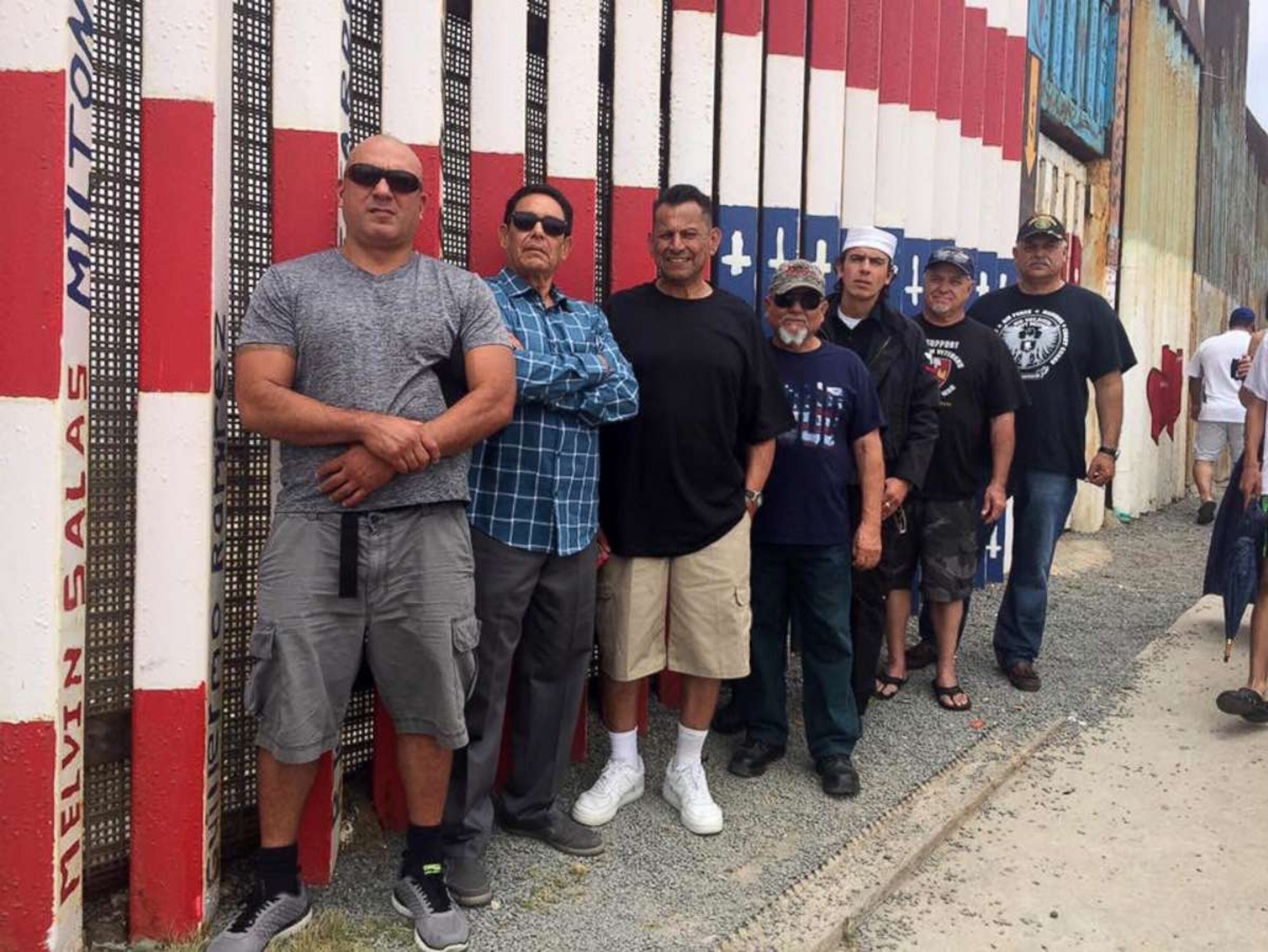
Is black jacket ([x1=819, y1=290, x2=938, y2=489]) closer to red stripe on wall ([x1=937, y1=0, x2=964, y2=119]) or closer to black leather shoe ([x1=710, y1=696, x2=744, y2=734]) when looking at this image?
black leather shoe ([x1=710, y1=696, x2=744, y2=734])

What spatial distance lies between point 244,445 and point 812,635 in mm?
1857

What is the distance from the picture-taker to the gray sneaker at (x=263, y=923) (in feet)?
7.87

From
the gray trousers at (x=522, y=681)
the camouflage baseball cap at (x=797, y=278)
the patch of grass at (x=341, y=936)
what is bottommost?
the patch of grass at (x=341, y=936)

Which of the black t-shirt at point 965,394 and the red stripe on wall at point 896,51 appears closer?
the black t-shirt at point 965,394

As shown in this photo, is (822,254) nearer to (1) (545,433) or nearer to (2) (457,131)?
(2) (457,131)

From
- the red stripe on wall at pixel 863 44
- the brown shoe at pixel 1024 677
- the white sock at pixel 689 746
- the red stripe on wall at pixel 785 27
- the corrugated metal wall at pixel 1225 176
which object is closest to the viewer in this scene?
the white sock at pixel 689 746

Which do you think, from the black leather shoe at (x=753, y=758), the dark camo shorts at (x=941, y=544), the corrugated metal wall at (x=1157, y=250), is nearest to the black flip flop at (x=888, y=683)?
the dark camo shorts at (x=941, y=544)

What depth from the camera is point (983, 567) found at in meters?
6.20

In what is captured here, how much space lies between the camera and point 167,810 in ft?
8.14

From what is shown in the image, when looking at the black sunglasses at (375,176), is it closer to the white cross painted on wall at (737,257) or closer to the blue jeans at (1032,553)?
the white cross painted on wall at (737,257)

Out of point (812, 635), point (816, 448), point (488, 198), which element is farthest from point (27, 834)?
point (816, 448)

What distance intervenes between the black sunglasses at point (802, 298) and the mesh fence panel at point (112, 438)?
185 cm

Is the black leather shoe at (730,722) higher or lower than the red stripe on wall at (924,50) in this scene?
lower

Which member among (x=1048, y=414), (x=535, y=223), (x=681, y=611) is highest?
(x=535, y=223)
